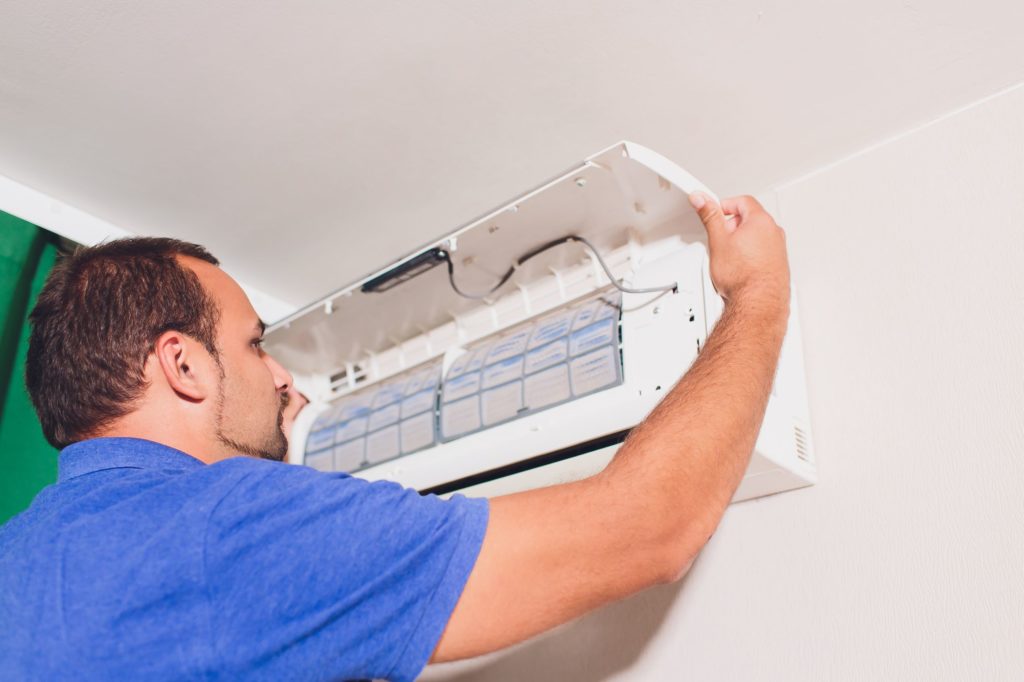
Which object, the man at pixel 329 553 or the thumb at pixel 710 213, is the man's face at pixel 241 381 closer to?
the man at pixel 329 553

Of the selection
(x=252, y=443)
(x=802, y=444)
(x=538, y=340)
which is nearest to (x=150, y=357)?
(x=252, y=443)

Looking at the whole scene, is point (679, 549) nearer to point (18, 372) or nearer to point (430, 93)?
point (430, 93)

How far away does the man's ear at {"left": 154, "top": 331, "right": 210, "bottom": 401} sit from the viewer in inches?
38.6

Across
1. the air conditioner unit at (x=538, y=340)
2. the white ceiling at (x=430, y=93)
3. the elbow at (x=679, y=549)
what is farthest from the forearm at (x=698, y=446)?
the white ceiling at (x=430, y=93)

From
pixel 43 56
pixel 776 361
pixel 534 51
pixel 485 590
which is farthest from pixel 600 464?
pixel 43 56

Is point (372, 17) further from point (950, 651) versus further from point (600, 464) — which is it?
point (950, 651)

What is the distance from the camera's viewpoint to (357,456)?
138 cm

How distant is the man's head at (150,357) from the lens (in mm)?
961

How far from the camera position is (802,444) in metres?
1.13

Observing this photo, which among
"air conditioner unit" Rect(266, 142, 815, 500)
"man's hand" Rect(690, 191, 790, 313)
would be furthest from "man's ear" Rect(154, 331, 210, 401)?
"man's hand" Rect(690, 191, 790, 313)

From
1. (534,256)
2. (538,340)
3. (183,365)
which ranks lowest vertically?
(183,365)

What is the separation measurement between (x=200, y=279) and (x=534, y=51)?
19.0 inches

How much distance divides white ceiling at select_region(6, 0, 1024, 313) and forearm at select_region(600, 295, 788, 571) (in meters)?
0.39

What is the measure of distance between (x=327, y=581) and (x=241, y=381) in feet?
1.21
